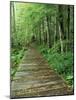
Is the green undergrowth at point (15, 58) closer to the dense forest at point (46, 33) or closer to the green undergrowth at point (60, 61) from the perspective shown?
the dense forest at point (46, 33)

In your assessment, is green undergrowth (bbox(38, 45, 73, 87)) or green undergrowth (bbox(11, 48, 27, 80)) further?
green undergrowth (bbox(38, 45, 73, 87))

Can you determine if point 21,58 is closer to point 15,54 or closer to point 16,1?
point 15,54

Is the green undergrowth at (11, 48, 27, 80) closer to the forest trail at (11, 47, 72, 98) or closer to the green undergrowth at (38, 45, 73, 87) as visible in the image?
the forest trail at (11, 47, 72, 98)

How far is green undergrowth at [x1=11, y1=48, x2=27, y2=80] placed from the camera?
8.81 feet

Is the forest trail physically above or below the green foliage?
below

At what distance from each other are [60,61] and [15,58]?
0.50 metres

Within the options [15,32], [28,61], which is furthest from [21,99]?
[15,32]

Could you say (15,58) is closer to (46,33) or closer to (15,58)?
(15,58)

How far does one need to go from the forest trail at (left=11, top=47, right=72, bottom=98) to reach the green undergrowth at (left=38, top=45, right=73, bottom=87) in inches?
2.1

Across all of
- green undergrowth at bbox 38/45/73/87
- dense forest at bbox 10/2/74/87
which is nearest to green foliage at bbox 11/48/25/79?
dense forest at bbox 10/2/74/87

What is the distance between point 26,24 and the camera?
8.93 ft

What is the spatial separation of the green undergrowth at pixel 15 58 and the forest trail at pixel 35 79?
0.13 ft
